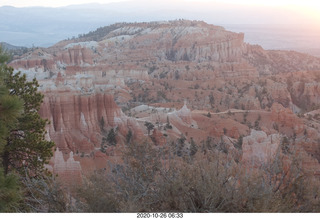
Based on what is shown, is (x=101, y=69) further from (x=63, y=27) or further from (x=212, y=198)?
(x=63, y=27)

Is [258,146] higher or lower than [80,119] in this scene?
higher

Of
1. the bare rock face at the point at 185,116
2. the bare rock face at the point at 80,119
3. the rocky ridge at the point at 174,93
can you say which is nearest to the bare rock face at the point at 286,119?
the rocky ridge at the point at 174,93

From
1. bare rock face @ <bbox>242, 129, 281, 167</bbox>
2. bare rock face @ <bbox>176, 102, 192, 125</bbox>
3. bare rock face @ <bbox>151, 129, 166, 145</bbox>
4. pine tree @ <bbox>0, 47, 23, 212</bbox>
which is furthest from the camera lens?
bare rock face @ <bbox>176, 102, 192, 125</bbox>

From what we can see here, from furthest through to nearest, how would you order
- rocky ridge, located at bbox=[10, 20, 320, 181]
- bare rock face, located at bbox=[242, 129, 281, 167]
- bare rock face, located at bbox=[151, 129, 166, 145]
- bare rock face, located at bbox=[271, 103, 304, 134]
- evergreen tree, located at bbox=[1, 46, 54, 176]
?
bare rock face, located at bbox=[271, 103, 304, 134] → rocky ridge, located at bbox=[10, 20, 320, 181] → bare rock face, located at bbox=[151, 129, 166, 145] → bare rock face, located at bbox=[242, 129, 281, 167] → evergreen tree, located at bbox=[1, 46, 54, 176]

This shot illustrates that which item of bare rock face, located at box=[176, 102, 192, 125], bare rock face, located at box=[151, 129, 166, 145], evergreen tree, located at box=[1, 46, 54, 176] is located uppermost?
evergreen tree, located at box=[1, 46, 54, 176]

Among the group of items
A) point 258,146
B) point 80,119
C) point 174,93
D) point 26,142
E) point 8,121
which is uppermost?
point 8,121

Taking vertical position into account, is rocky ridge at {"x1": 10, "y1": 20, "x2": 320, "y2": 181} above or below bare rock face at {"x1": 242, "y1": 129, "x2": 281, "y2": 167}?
below

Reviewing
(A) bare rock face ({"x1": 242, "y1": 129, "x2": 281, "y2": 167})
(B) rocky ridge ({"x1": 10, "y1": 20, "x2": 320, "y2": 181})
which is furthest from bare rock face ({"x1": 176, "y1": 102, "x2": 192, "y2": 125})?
(A) bare rock face ({"x1": 242, "y1": 129, "x2": 281, "y2": 167})

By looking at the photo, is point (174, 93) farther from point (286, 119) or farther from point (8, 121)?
point (8, 121)

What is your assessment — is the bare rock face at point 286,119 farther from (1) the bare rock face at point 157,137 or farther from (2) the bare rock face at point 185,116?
(1) the bare rock face at point 157,137

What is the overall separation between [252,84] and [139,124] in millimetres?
28689

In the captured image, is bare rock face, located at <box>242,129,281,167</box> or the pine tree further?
bare rock face, located at <box>242,129,281,167</box>

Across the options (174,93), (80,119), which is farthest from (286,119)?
(174,93)

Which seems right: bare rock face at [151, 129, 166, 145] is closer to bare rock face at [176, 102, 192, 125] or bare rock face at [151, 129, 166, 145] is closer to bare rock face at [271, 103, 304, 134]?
bare rock face at [176, 102, 192, 125]
